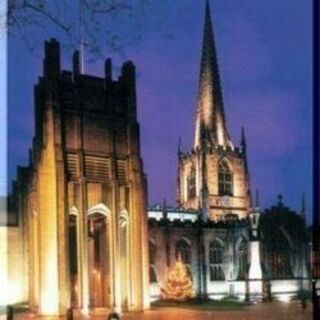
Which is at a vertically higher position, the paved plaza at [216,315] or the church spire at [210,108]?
the church spire at [210,108]

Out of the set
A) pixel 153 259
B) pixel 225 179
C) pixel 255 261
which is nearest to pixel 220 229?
pixel 255 261

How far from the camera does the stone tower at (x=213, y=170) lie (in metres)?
10.0

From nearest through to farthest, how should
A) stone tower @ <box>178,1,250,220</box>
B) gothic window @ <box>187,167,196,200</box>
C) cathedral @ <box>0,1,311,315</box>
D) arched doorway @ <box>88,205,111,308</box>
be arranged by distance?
cathedral @ <box>0,1,311,315</box> < arched doorway @ <box>88,205,111,308</box> < stone tower @ <box>178,1,250,220</box> < gothic window @ <box>187,167,196,200</box>

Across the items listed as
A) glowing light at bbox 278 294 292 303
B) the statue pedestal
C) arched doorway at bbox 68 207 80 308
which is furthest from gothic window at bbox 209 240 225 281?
arched doorway at bbox 68 207 80 308

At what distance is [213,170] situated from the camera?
11.6 m

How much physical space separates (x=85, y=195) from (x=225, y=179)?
5.34 meters

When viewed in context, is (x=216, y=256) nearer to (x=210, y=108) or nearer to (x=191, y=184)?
(x=191, y=184)

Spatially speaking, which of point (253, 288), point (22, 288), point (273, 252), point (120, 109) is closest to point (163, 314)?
point (22, 288)

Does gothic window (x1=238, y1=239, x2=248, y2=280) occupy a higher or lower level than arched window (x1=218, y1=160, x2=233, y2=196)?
lower

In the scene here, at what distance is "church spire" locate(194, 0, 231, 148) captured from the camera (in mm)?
9100

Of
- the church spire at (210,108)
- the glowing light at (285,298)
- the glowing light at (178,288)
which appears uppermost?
the church spire at (210,108)

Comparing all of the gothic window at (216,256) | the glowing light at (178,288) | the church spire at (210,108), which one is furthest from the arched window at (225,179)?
the glowing light at (178,288)

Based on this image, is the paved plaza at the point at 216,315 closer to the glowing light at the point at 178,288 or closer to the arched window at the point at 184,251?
the glowing light at the point at 178,288

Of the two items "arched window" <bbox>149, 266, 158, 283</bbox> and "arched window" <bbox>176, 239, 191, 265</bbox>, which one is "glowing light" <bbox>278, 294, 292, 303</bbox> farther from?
"arched window" <bbox>176, 239, 191, 265</bbox>
